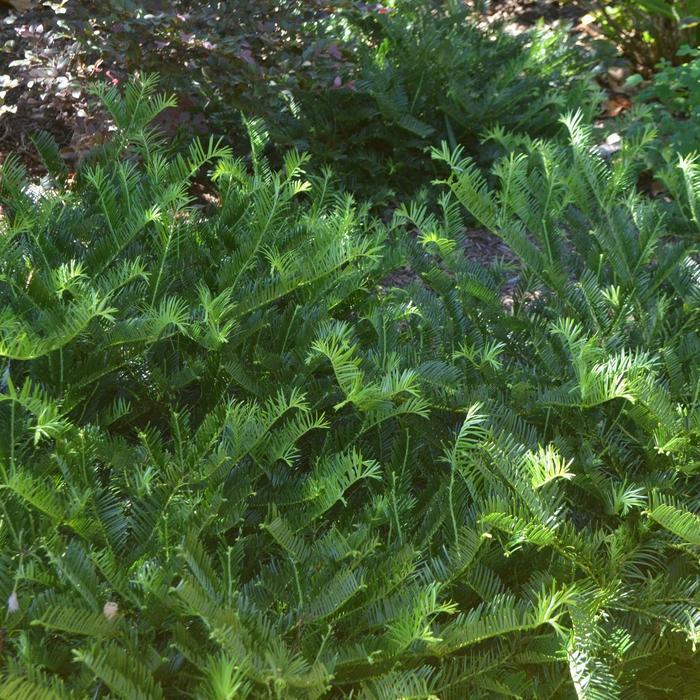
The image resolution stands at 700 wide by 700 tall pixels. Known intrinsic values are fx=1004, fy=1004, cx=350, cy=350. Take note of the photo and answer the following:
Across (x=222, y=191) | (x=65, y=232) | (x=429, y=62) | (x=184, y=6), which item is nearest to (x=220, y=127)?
(x=184, y=6)

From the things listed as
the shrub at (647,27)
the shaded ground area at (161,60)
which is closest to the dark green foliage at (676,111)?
the shrub at (647,27)

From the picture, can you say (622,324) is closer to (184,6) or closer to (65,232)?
(65,232)

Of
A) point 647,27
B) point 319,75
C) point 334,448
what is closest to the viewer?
point 334,448

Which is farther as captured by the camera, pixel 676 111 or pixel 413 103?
pixel 676 111

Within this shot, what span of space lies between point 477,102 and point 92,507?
3341mm

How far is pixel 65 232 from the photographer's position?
2453 mm

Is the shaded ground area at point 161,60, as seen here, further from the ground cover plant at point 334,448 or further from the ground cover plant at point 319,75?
the ground cover plant at point 334,448

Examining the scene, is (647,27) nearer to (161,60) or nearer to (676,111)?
(676,111)

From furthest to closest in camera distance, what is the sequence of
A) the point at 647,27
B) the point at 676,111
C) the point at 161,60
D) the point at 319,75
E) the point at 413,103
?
the point at 647,27
the point at 676,111
the point at 413,103
the point at 319,75
the point at 161,60

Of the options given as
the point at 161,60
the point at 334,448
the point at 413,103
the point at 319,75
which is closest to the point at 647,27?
the point at 413,103

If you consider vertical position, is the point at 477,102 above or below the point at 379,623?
below

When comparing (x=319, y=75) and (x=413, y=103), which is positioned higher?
(x=319, y=75)

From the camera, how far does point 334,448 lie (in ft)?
6.95

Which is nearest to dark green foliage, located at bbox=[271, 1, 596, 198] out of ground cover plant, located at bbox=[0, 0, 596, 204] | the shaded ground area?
ground cover plant, located at bbox=[0, 0, 596, 204]
